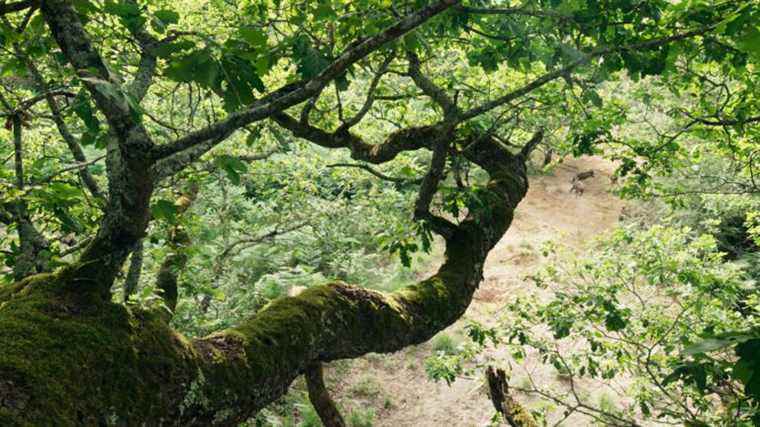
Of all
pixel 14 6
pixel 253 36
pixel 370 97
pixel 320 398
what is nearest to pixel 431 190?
pixel 370 97

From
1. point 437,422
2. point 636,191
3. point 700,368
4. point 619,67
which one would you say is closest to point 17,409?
point 700,368

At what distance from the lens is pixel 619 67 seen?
3150 mm

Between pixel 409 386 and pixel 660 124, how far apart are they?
11403mm

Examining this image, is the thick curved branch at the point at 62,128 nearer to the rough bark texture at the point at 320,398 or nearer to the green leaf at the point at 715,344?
the rough bark texture at the point at 320,398

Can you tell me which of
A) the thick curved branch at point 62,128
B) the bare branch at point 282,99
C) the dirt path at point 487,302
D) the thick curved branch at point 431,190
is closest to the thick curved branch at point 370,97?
the thick curved branch at point 431,190

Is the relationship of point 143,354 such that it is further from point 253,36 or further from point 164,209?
point 253,36

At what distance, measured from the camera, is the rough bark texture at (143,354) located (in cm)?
Result: 155

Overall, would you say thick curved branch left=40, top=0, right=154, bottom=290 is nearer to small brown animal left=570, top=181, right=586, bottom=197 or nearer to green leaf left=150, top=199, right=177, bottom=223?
green leaf left=150, top=199, right=177, bottom=223

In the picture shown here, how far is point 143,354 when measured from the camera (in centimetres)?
184

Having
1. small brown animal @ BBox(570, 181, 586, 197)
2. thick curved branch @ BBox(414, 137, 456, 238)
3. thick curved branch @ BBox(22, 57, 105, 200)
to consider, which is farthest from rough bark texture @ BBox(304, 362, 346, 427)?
small brown animal @ BBox(570, 181, 586, 197)

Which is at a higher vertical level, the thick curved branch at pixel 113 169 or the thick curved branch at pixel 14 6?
the thick curved branch at pixel 14 6

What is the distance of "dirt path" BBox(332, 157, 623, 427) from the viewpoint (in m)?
8.88

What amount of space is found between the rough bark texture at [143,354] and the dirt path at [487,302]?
10.4 feet

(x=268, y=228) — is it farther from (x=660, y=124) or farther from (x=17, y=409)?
(x=660, y=124)
